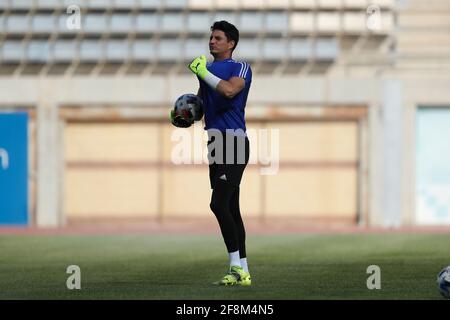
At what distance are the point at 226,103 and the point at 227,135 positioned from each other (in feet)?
1.04

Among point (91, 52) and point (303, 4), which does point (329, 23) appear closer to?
point (303, 4)

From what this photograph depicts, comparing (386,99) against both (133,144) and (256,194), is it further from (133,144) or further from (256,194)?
(133,144)

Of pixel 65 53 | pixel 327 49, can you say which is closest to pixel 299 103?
pixel 327 49

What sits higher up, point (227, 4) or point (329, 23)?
point (227, 4)

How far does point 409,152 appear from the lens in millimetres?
26531

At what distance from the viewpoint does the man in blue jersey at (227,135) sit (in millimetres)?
10320

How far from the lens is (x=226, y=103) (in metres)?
10.5

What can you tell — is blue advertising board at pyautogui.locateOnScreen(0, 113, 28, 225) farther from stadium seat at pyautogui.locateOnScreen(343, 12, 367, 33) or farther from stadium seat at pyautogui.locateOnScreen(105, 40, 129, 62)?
stadium seat at pyautogui.locateOnScreen(343, 12, 367, 33)

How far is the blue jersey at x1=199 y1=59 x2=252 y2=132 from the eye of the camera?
1045cm

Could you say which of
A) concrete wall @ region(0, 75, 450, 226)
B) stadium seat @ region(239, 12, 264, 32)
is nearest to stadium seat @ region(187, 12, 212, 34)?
stadium seat @ region(239, 12, 264, 32)

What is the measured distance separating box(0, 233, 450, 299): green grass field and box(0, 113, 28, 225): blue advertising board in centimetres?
559

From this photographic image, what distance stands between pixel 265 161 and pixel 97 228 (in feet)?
13.2

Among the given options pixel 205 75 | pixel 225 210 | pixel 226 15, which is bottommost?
pixel 225 210
